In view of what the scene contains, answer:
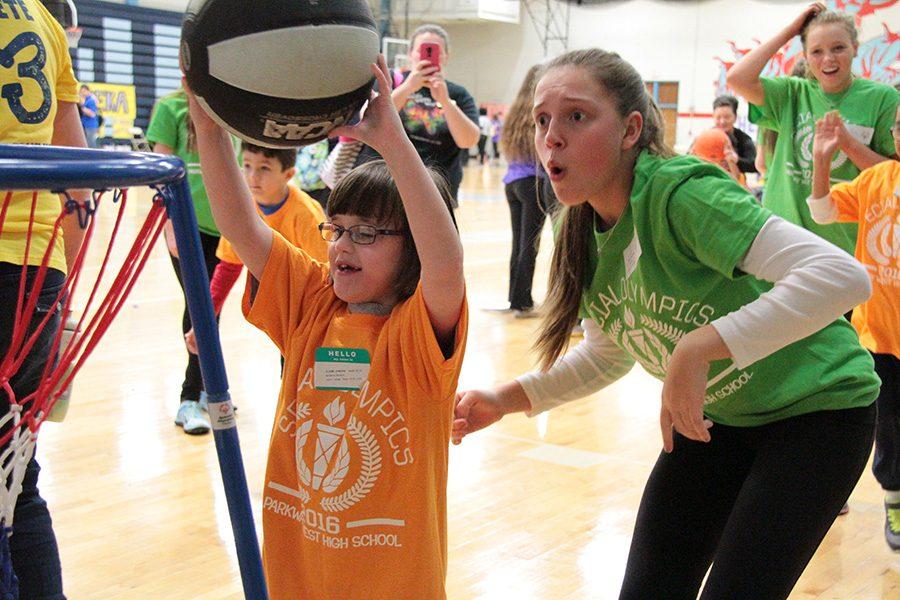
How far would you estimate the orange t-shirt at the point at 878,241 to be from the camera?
3.44m

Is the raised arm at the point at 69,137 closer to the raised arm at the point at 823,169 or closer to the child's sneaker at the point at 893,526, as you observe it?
the raised arm at the point at 823,169

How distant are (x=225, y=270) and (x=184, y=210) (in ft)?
7.41

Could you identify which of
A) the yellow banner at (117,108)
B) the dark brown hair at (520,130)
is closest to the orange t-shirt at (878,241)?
the dark brown hair at (520,130)

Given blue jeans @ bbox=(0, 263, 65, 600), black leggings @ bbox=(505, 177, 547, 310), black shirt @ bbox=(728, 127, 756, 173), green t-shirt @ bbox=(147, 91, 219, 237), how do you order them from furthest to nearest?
1. black shirt @ bbox=(728, 127, 756, 173)
2. black leggings @ bbox=(505, 177, 547, 310)
3. green t-shirt @ bbox=(147, 91, 219, 237)
4. blue jeans @ bbox=(0, 263, 65, 600)

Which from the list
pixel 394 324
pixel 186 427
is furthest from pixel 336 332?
pixel 186 427

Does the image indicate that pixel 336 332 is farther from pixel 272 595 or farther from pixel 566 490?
pixel 566 490

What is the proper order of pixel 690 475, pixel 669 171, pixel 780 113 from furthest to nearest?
1. pixel 780 113
2. pixel 690 475
3. pixel 669 171

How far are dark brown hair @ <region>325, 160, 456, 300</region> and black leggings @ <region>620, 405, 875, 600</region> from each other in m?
0.65

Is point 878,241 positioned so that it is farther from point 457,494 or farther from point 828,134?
point 457,494

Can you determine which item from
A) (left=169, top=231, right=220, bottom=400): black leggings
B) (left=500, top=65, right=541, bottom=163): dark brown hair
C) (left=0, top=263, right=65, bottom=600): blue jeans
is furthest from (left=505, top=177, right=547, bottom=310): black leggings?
(left=0, top=263, right=65, bottom=600): blue jeans

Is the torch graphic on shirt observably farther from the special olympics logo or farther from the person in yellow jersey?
the person in yellow jersey

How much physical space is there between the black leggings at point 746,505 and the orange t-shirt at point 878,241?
1668 millimetres

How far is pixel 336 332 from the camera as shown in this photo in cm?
191

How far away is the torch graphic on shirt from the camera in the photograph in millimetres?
1832
